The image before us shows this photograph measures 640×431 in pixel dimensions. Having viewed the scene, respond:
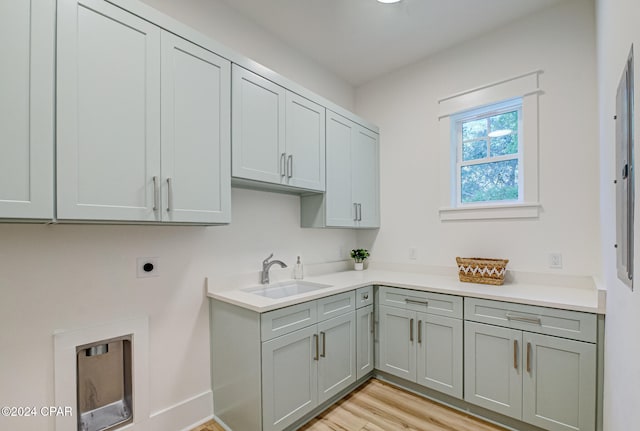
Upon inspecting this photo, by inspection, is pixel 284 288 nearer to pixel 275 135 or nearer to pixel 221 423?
pixel 221 423

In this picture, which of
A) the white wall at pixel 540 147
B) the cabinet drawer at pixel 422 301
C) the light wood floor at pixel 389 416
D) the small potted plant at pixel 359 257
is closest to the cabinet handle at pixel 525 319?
the cabinet drawer at pixel 422 301

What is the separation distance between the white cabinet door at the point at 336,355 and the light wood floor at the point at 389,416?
0.13 m

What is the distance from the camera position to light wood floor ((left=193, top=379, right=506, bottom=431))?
6.55ft

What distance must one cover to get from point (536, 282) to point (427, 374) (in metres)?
1.10

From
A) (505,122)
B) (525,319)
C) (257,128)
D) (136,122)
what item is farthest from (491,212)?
(136,122)

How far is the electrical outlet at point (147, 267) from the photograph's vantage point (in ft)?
5.89

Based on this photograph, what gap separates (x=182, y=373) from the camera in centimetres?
197

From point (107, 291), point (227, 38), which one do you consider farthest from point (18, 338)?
point (227, 38)

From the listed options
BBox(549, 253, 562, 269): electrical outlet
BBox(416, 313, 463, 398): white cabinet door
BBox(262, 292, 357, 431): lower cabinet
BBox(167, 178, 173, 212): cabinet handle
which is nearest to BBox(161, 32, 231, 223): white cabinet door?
BBox(167, 178, 173, 212): cabinet handle

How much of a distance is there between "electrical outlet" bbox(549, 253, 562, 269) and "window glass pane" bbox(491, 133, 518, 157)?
0.88 metres

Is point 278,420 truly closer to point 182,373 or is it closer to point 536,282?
point 182,373

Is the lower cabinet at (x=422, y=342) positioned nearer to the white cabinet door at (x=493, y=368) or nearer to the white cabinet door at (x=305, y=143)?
the white cabinet door at (x=493, y=368)

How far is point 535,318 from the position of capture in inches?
73.1

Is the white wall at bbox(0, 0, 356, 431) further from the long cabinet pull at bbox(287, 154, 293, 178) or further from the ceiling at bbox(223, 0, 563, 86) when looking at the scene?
the long cabinet pull at bbox(287, 154, 293, 178)
